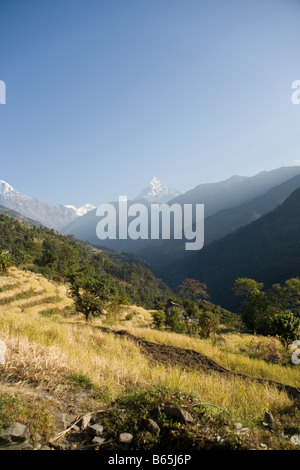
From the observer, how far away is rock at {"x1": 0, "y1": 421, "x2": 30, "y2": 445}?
2.33 metres

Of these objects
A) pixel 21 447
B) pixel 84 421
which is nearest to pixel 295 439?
pixel 84 421

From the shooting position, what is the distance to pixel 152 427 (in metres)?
2.75

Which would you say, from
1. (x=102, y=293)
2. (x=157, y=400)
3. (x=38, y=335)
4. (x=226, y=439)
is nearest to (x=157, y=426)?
(x=157, y=400)

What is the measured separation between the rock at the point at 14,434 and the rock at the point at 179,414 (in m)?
1.78

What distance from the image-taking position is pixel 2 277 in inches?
1419

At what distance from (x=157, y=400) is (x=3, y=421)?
2078 millimetres

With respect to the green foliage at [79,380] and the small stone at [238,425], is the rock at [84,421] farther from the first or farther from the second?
the small stone at [238,425]

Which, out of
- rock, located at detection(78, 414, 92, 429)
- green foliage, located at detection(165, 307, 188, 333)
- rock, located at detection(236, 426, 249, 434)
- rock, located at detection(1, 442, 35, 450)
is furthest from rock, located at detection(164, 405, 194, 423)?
green foliage, located at detection(165, 307, 188, 333)

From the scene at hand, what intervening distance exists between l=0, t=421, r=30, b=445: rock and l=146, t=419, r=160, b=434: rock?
144 centimetres

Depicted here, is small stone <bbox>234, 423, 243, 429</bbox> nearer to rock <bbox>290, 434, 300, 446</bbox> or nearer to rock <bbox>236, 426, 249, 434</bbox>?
rock <bbox>236, 426, 249, 434</bbox>

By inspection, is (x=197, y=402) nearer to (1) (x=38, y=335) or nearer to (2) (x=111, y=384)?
(2) (x=111, y=384)

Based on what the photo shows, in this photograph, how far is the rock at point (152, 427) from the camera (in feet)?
8.90

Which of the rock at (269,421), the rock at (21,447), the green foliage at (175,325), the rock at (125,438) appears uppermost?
the rock at (21,447)

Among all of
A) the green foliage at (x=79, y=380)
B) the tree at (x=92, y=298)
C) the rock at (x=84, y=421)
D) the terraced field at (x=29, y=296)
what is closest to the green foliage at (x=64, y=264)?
the terraced field at (x=29, y=296)
